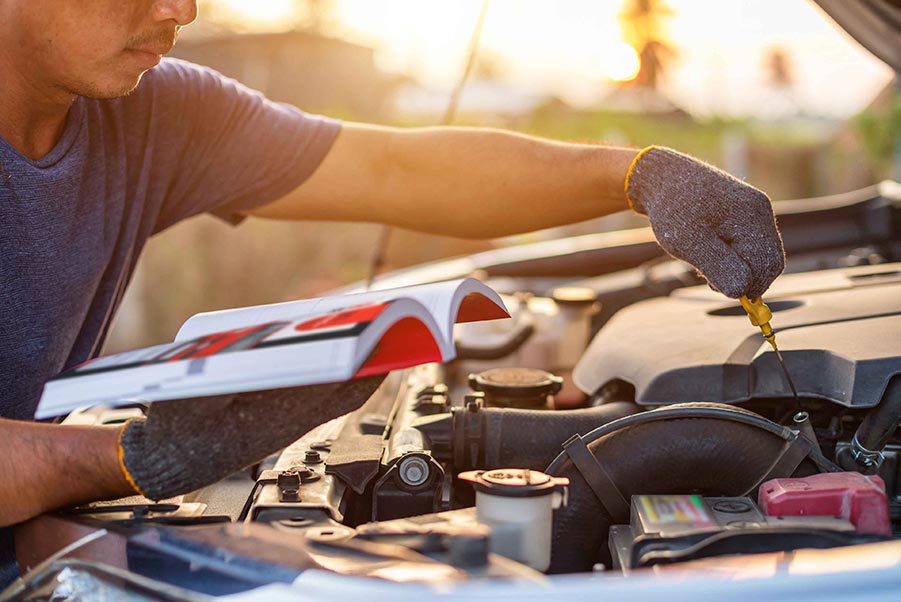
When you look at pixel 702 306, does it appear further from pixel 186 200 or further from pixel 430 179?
pixel 186 200

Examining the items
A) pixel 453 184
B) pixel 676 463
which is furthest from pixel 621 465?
pixel 453 184

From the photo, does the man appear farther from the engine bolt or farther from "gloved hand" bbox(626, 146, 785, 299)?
the engine bolt

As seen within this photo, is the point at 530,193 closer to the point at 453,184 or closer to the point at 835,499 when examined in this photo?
the point at 453,184

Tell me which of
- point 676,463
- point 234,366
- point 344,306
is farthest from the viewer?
point 676,463

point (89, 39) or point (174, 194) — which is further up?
point (89, 39)

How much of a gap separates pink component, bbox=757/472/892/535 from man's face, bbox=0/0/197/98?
1146 mm

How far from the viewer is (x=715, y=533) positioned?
99 centimetres

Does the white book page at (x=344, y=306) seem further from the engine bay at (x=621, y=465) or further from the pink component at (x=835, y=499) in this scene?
the pink component at (x=835, y=499)

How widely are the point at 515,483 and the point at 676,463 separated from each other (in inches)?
11.7

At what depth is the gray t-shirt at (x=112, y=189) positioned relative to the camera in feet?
5.22

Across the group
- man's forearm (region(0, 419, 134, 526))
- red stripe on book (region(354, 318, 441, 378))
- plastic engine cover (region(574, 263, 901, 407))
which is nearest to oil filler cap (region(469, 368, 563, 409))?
plastic engine cover (region(574, 263, 901, 407))

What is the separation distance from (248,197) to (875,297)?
1.24 meters

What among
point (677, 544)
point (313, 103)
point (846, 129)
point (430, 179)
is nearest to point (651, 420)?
point (677, 544)

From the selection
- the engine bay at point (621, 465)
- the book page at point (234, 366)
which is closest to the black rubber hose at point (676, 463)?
the engine bay at point (621, 465)
